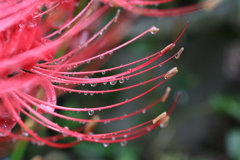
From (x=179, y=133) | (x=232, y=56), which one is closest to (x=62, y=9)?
(x=179, y=133)

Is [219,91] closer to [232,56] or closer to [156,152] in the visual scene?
[232,56]

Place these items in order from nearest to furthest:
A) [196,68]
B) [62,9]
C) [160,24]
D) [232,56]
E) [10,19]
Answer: [10,19] → [62,9] → [160,24] → [196,68] → [232,56]

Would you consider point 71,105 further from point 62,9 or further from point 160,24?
point 62,9

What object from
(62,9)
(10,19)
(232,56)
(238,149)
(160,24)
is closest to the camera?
(10,19)

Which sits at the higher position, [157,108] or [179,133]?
[157,108]

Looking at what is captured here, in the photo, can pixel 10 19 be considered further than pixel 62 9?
No

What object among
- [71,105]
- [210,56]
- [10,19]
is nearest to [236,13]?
[210,56]

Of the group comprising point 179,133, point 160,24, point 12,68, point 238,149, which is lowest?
point 179,133
